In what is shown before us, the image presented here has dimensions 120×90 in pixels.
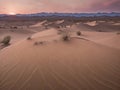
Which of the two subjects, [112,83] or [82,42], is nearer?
[112,83]

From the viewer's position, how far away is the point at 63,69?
604 centimetres

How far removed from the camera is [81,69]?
5.98 metres

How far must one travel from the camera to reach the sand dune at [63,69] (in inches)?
206

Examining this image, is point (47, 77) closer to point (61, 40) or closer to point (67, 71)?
point (67, 71)

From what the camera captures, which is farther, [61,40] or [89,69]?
[61,40]

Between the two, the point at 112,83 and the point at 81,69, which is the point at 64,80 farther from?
the point at 112,83

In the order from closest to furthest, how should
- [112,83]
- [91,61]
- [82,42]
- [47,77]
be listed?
1. [112,83]
2. [47,77]
3. [91,61]
4. [82,42]

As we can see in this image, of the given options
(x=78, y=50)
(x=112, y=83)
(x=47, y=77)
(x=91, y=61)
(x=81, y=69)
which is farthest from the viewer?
(x=78, y=50)

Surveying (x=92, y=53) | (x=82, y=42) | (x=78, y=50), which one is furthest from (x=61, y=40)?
(x=92, y=53)

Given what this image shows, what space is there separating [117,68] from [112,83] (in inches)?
41.4

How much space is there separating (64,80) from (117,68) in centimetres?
218

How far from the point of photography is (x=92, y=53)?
7.46 m

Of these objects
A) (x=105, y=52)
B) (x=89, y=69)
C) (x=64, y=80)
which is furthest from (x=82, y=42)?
Answer: (x=64, y=80)

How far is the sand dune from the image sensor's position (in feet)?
17.1
